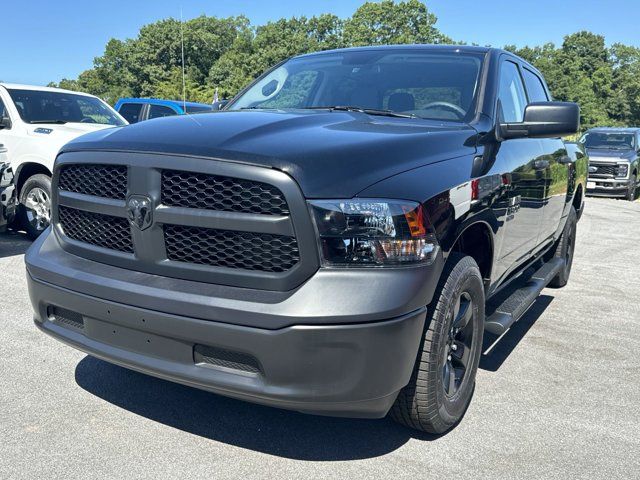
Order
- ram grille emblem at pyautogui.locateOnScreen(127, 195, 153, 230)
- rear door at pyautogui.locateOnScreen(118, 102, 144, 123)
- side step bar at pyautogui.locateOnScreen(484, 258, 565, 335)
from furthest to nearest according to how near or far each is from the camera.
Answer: rear door at pyautogui.locateOnScreen(118, 102, 144, 123) → side step bar at pyautogui.locateOnScreen(484, 258, 565, 335) → ram grille emblem at pyautogui.locateOnScreen(127, 195, 153, 230)

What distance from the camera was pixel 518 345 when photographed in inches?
176

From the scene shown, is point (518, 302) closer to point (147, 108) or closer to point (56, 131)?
point (56, 131)

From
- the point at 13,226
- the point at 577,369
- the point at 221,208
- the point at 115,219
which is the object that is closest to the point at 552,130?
the point at 577,369

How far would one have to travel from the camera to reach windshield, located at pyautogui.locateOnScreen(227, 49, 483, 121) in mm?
3711

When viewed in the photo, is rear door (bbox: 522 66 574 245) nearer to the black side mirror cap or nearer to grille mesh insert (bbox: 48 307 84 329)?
grille mesh insert (bbox: 48 307 84 329)

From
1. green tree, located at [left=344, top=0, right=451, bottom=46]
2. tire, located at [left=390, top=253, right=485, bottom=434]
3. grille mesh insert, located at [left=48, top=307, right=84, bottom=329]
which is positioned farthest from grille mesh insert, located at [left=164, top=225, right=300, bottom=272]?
green tree, located at [left=344, top=0, right=451, bottom=46]

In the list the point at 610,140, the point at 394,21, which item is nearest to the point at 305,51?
the point at 394,21

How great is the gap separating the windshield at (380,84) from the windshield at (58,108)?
4.87 metres

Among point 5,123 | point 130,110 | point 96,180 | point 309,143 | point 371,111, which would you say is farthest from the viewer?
point 130,110

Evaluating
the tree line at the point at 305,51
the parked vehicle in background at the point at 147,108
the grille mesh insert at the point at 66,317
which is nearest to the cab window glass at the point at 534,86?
the grille mesh insert at the point at 66,317

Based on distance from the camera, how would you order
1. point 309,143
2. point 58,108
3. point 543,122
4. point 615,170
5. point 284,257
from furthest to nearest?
point 615,170 < point 58,108 < point 543,122 < point 309,143 < point 284,257

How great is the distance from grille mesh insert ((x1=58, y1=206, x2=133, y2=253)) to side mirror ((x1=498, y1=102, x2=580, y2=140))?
2078mm

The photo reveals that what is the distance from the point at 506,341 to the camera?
456cm

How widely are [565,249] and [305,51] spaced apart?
7027cm
